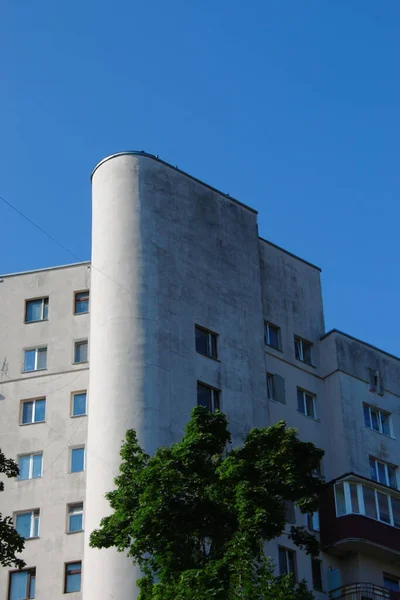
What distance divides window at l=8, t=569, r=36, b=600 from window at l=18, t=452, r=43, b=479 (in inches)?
166

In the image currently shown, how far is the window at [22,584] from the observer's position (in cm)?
4575

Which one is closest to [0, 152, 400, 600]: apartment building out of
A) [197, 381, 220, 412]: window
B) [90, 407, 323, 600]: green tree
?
[197, 381, 220, 412]: window

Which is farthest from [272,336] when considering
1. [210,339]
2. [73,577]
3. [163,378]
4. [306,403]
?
[73,577]

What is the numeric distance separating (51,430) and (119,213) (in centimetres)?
1026

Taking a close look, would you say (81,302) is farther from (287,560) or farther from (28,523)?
(287,560)

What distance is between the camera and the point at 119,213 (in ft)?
172

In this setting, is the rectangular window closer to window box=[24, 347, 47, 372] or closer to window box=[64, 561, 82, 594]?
window box=[24, 347, 47, 372]

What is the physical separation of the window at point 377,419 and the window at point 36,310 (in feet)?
52.7

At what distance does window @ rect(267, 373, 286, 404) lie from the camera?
53844 mm

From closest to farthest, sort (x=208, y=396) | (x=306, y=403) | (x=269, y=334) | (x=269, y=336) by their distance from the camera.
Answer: (x=208, y=396) < (x=306, y=403) < (x=269, y=336) < (x=269, y=334)

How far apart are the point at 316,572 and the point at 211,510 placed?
15.7 metres

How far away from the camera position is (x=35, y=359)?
52.0m

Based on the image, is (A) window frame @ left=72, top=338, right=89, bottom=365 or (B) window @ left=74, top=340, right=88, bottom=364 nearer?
(A) window frame @ left=72, top=338, right=89, bottom=365

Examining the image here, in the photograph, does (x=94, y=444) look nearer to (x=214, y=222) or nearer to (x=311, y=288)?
(x=214, y=222)
